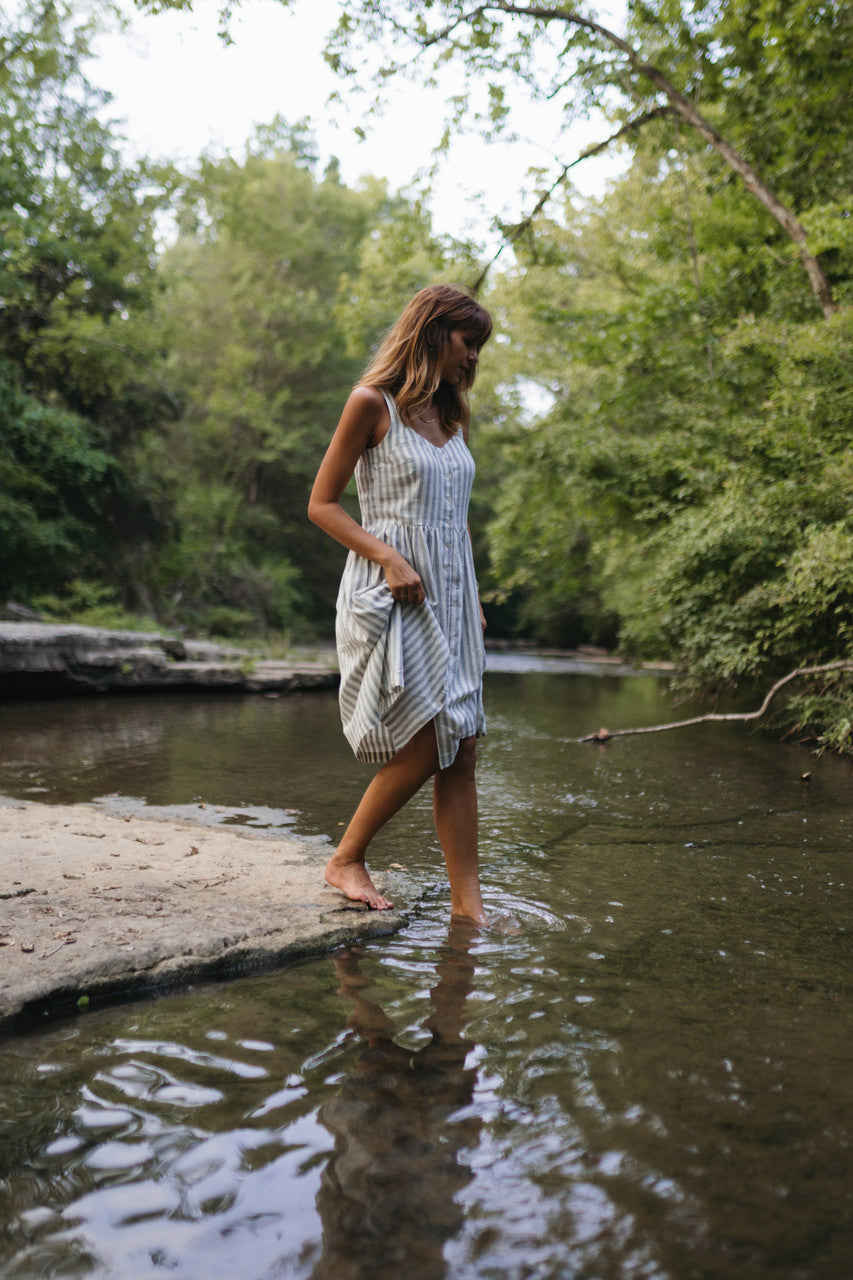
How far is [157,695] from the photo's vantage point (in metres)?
10.5

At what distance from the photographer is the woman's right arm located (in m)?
2.70

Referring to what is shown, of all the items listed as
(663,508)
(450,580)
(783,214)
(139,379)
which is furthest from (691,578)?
(139,379)

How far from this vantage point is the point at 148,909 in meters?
2.48

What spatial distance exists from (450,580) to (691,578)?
5.81 metres

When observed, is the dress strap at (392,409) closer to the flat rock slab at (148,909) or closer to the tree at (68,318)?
the flat rock slab at (148,909)

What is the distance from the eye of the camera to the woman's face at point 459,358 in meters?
2.87

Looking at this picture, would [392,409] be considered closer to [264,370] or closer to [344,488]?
[344,488]

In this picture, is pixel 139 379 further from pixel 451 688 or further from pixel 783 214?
pixel 451 688

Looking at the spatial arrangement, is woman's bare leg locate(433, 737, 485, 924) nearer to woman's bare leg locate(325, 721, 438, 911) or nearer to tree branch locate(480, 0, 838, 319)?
woman's bare leg locate(325, 721, 438, 911)

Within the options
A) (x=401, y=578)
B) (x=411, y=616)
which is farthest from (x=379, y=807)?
(x=401, y=578)

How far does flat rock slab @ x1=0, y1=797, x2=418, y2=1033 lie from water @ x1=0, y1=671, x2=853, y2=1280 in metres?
0.08

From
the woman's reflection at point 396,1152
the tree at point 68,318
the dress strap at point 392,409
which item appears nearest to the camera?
the woman's reflection at point 396,1152

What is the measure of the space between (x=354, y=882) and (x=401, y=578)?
949 millimetres

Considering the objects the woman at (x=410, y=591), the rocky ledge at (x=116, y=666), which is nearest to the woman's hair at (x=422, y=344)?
the woman at (x=410, y=591)
